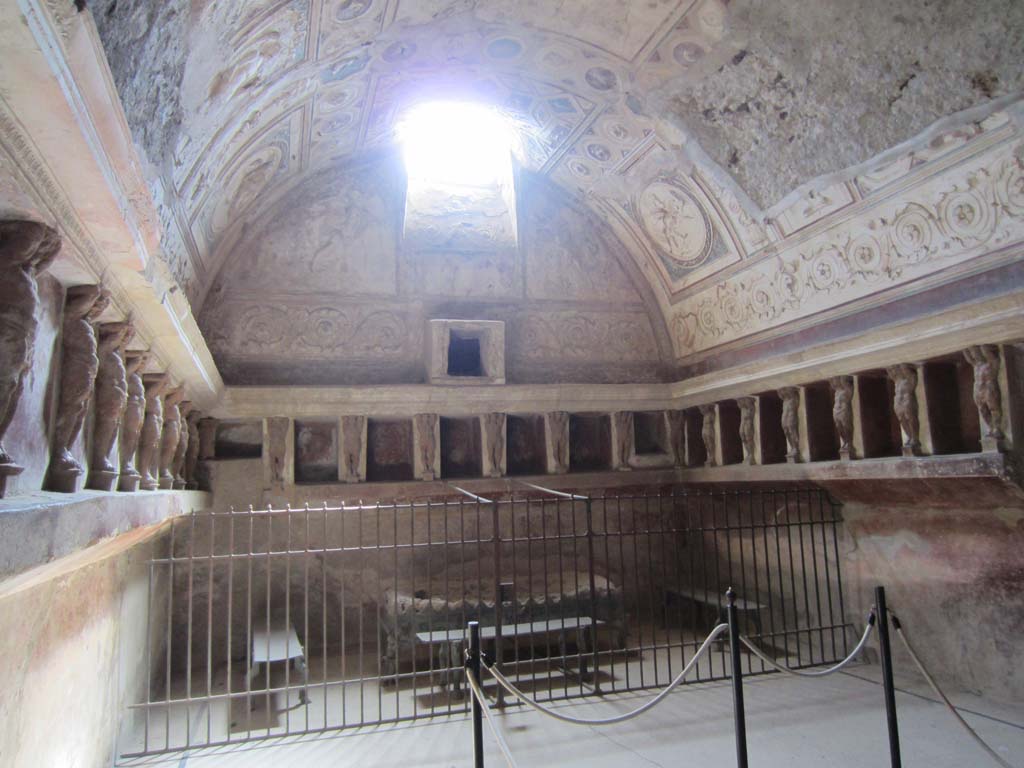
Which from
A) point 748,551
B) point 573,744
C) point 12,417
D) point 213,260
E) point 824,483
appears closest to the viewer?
point 12,417

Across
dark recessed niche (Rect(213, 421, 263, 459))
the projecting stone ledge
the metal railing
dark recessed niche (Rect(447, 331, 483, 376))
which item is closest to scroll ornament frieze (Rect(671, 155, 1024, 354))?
the projecting stone ledge

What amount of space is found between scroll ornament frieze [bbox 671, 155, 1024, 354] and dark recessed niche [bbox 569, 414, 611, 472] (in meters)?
1.87

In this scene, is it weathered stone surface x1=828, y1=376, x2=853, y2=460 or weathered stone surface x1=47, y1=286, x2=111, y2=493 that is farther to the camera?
weathered stone surface x1=828, y1=376, x2=853, y2=460

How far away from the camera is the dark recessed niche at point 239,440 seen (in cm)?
854

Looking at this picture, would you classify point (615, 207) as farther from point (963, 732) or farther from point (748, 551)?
point (963, 732)

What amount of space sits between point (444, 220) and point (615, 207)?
2337 mm

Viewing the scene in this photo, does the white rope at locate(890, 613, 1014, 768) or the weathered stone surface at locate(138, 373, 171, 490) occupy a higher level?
the weathered stone surface at locate(138, 373, 171, 490)

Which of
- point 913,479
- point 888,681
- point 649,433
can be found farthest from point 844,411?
point 888,681

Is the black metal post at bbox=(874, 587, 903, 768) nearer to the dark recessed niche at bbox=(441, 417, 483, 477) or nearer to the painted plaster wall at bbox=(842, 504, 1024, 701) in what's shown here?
the painted plaster wall at bbox=(842, 504, 1024, 701)

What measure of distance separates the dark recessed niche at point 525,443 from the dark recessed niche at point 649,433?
1.37 metres

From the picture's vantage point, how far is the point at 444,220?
9680 mm

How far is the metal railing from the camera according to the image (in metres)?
6.13

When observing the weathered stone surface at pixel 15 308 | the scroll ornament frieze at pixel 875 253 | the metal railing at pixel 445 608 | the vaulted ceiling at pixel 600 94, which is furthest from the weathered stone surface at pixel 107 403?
the scroll ornament frieze at pixel 875 253

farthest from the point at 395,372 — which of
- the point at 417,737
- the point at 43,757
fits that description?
the point at 43,757
